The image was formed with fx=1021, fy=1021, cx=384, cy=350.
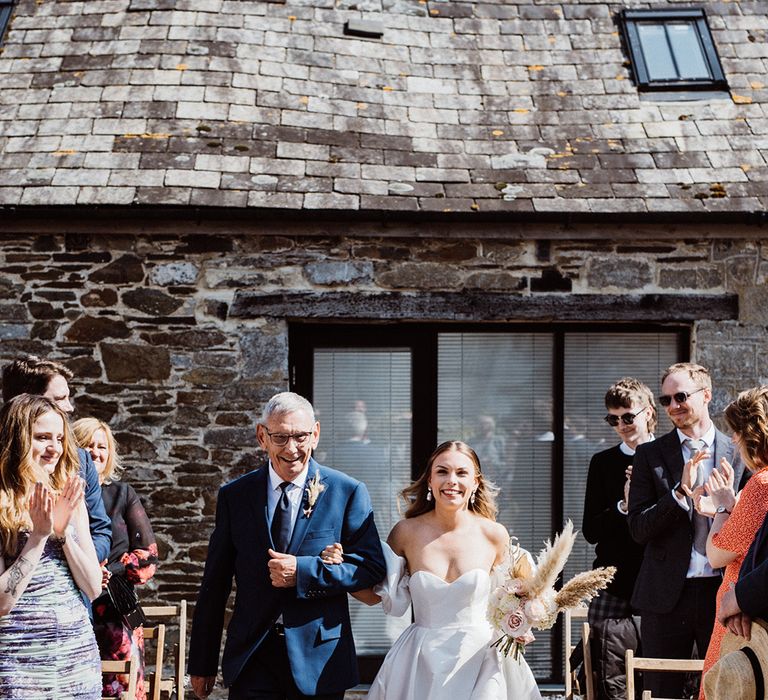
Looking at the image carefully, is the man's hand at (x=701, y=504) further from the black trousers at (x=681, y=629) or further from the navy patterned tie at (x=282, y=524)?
the navy patterned tie at (x=282, y=524)

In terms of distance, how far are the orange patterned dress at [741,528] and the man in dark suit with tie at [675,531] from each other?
59cm

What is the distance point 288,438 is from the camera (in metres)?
4.07

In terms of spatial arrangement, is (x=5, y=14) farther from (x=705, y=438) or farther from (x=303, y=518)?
(x=705, y=438)

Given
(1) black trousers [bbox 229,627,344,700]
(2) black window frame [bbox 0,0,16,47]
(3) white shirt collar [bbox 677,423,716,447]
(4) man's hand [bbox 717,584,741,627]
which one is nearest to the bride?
(1) black trousers [bbox 229,627,344,700]

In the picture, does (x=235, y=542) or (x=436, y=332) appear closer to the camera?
(x=235, y=542)

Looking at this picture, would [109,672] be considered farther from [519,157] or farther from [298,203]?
[519,157]

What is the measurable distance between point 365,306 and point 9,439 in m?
3.49

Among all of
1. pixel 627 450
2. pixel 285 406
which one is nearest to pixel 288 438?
pixel 285 406

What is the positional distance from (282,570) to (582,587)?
3.92 ft

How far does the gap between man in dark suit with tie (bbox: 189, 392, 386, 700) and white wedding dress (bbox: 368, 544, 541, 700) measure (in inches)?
6.7

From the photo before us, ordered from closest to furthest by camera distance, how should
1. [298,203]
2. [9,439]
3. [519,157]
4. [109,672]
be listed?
[9,439], [109,672], [298,203], [519,157]

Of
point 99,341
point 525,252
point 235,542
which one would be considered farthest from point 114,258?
point 235,542

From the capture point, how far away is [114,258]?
6988mm

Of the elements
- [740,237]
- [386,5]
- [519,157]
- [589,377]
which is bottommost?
[589,377]
